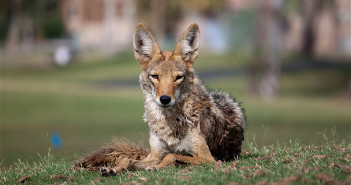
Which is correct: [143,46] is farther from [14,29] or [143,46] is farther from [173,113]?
[14,29]

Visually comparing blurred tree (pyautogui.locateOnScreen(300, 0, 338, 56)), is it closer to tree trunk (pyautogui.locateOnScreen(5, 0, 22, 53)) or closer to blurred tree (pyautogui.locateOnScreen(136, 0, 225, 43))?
blurred tree (pyautogui.locateOnScreen(136, 0, 225, 43))

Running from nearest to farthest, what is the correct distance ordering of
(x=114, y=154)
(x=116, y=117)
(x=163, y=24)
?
(x=114, y=154) → (x=116, y=117) → (x=163, y=24)

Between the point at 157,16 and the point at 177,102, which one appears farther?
the point at 157,16

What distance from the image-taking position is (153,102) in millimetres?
8625

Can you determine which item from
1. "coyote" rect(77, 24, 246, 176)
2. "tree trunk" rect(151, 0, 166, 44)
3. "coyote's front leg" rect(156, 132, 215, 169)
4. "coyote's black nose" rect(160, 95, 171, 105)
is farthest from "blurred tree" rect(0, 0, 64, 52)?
"coyote's black nose" rect(160, 95, 171, 105)

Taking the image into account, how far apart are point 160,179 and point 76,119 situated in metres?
19.1

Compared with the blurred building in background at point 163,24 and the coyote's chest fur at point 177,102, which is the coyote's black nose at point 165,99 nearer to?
the coyote's chest fur at point 177,102

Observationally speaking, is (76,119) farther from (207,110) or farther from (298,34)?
(298,34)

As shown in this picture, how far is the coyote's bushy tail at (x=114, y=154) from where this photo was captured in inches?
356

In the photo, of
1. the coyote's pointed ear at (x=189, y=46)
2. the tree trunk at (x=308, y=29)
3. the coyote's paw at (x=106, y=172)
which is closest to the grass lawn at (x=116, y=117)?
the coyote's paw at (x=106, y=172)

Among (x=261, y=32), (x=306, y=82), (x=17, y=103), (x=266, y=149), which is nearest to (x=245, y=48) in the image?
(x=306, y=82)

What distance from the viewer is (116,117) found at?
26.2 metres

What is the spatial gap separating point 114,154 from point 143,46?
1544mm

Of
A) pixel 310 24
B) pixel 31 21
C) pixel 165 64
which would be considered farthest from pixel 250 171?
pixel 31 21
